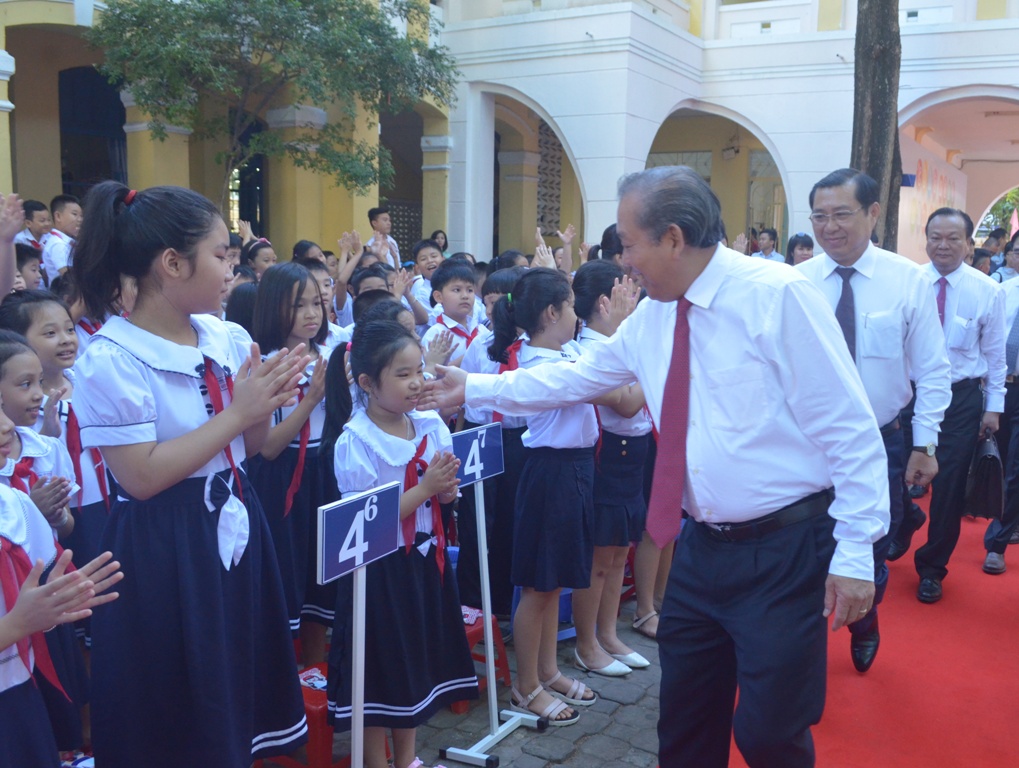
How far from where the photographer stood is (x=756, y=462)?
7.46ft

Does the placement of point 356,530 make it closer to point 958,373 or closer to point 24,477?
point 24,477

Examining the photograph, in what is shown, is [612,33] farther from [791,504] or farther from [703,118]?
[791,504]

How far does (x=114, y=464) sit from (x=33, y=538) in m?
0.39

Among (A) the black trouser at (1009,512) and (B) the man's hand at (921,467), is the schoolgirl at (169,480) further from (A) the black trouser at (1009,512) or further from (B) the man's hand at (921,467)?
(A) the black trouser at (1009,512)

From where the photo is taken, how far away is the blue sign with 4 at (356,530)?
2.29 metres

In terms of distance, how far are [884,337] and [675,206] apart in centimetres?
172

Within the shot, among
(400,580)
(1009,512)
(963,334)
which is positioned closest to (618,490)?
(400,580)

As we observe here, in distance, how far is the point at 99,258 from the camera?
7.09 ft

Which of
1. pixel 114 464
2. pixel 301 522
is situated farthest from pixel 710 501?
pixel 301 522

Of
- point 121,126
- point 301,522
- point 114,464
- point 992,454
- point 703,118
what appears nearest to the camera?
point 114,464

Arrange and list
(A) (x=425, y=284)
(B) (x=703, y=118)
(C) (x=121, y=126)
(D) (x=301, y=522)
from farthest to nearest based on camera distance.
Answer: (B) (x=703, y=118)
(C) (x=121, y=126)
(A) (x=425, y=284)
(D) (x=301, y=522)

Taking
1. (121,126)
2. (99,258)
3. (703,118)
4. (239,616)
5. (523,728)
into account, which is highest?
(703,118)

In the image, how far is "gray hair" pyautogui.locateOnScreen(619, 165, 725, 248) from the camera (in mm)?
2311

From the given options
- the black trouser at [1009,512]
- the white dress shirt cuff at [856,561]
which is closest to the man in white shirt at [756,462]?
the white dress shirt cuff at [856,561]
